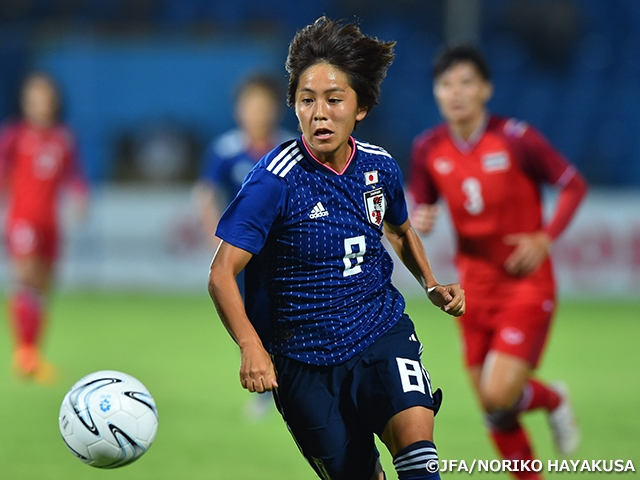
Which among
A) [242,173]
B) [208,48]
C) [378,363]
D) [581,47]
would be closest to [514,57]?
[581,47]

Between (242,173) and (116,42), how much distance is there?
8.23 metres

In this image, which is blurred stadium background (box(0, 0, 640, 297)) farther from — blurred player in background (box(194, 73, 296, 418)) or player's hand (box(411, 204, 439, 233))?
player's hand (box(411, 204, 439, 233))

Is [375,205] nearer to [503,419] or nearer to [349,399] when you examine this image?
[349,399]

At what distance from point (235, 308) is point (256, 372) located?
26 cm

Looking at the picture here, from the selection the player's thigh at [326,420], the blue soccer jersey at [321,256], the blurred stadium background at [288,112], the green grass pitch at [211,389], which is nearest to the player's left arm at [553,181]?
the green grass pitch at [211,389]

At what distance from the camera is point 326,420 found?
3.84m

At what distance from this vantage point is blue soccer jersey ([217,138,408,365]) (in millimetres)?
3838

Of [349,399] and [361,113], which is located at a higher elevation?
[361,113]

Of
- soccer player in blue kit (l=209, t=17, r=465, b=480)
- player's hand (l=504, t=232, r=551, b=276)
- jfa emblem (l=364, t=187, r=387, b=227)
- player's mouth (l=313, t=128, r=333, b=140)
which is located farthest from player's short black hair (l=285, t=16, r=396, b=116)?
player's hand (l=504, t=232, r=551, b=276)

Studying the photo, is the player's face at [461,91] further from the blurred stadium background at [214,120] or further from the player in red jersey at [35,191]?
the player in red jersey at [35,191]

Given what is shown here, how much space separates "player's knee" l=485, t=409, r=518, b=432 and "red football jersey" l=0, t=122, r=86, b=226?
5430mm

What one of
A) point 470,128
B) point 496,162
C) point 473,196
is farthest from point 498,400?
point 470,128

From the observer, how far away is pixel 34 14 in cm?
1712

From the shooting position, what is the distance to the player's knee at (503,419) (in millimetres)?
5340
